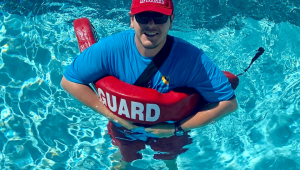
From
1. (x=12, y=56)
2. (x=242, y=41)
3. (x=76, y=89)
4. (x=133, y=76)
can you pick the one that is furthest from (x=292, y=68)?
(x=12, y=56)

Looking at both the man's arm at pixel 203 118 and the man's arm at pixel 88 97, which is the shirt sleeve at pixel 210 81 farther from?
the man's arm at pixel 88 97

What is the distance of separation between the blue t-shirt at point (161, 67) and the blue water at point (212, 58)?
1515 millimetres

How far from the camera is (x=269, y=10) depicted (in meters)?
5.70

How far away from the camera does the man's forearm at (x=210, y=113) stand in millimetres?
2916

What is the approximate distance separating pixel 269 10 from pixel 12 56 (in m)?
4.20

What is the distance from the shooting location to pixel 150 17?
2.53 metres

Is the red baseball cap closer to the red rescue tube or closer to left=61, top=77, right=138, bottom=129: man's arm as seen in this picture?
the red rescue tube

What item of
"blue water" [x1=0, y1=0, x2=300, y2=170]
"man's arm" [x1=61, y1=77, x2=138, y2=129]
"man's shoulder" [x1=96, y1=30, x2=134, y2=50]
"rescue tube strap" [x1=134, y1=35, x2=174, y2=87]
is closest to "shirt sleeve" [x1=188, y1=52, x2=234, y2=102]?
"rescue tube strap" [x1=134, y1=35, x2=174, y2=87]

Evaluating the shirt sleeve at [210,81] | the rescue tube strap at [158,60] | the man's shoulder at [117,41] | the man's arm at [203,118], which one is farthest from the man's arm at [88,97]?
the shirt sleeve at [210,81]

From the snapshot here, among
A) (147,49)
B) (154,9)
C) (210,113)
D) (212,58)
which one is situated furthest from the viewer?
(212,58)

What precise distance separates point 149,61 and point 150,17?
0.38 meters

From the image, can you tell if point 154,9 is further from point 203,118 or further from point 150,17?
point 203,118

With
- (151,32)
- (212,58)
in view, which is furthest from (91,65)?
(212,58)

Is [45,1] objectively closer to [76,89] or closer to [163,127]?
[76,89]
